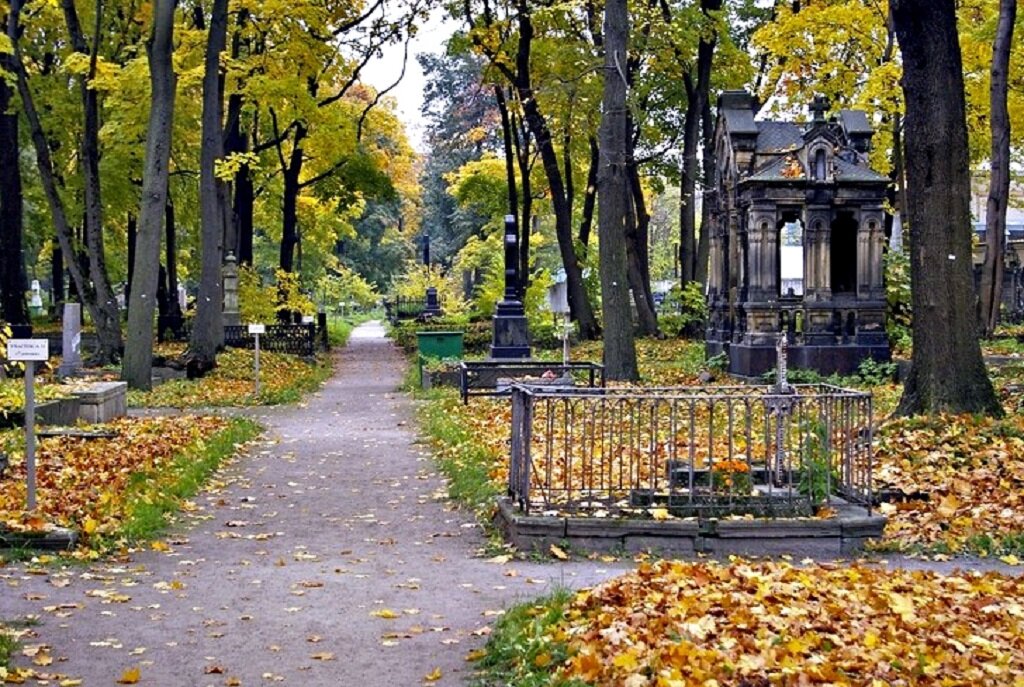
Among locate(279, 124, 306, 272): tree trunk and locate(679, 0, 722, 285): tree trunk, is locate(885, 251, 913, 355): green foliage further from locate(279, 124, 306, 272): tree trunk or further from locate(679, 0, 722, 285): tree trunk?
locate(279, 124, 306, 272): tree trunk

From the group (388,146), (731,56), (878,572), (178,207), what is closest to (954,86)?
(878,572)

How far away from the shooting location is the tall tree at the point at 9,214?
35.7 m

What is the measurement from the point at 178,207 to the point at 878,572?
Answer: 124 feet

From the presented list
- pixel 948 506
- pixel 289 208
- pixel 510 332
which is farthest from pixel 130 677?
pixel 289 208

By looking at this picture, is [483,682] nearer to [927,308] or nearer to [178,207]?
[927,308]

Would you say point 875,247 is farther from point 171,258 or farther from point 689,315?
point 171,258

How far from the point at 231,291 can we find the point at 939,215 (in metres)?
28.0

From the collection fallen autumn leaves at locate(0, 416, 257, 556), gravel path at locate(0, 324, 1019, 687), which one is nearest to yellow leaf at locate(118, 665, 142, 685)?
gravel path at locate(0, 324, 1019, 687)

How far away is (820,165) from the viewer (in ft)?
86.1

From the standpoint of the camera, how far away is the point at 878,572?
9.27m

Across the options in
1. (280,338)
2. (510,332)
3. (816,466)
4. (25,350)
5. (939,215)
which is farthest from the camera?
(280,338)

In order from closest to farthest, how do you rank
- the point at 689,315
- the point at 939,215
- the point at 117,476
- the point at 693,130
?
1. the point at 117,476
2. the point at 939,215
3. the point at 693,130
4. the point at 689,315

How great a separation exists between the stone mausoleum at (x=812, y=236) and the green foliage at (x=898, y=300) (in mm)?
1519

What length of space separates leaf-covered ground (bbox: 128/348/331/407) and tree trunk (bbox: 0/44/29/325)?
6.81 m
